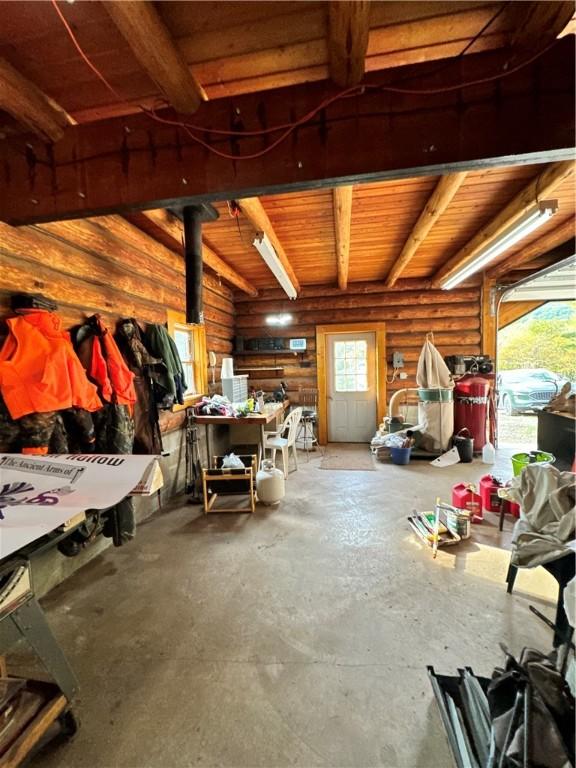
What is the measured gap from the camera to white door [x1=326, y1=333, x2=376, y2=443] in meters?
5.89

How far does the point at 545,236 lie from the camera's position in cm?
391

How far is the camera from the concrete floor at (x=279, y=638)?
48.0 inches

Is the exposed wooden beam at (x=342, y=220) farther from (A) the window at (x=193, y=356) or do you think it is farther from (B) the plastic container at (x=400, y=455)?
(B) the plastic container at (x=400, y=455)

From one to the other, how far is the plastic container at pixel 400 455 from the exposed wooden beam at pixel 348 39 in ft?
13.9

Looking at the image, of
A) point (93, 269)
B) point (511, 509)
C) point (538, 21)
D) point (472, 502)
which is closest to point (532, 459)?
point (511, 509)

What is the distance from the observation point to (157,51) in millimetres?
1218

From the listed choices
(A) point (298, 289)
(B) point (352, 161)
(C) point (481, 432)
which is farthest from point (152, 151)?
(C) point (481, 432)

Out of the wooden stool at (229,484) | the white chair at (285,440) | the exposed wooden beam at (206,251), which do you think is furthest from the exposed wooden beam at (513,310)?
the wooden stool at (229,484)

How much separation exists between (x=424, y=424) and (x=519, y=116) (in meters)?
4.24

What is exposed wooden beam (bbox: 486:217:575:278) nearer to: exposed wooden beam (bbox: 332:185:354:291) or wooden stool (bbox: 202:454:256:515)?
exposed wooden beam (bbox: 332:185:354:291)

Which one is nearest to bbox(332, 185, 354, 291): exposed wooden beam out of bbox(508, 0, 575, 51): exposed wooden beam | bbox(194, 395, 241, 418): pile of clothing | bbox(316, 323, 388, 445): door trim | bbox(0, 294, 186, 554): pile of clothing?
bbox(508, 0, 575, 51): exposed wooden beam

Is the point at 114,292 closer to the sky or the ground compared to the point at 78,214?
closer to the ground

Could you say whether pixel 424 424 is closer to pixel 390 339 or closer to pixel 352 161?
pixel 390 339

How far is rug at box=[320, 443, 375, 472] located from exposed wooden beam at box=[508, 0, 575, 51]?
4142 mm
